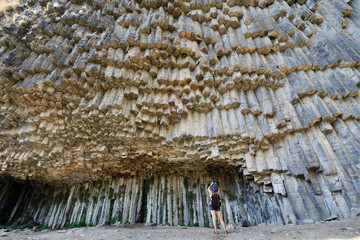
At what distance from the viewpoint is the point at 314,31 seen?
733 centimetres

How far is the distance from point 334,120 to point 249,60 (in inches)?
123

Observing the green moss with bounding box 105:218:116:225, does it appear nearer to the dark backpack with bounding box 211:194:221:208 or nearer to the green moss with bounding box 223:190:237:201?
the green moss with bounding box 223:190:237:201

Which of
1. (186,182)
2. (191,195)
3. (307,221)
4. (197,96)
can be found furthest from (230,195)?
(197,96)

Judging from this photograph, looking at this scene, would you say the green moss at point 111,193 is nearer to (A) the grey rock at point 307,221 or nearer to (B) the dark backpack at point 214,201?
(B) the dark backpack at point 214,201

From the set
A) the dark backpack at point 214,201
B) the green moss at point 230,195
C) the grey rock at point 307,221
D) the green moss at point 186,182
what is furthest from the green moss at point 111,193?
the grey rock at point 307,221

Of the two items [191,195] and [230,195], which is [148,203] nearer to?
[191,195]

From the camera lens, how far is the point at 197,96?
6.86 meters

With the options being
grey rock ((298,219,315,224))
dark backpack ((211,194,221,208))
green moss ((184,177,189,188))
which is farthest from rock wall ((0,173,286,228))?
dark backpack ((211,194,221,208))

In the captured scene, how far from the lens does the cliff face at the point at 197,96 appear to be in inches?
236

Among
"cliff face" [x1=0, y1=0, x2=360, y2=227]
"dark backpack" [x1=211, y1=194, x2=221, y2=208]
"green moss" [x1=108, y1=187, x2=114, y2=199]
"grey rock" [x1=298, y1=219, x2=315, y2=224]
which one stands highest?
"cliff face" [x1=0, y1=0, x2=360, y2=227]

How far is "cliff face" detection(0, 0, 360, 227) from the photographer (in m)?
5.99

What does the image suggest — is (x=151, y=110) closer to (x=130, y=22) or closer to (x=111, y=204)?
(x=130, y=22)

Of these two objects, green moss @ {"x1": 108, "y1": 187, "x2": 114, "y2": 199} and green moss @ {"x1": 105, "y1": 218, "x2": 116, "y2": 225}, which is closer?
green moss @ {"x1": 105, "y1": 218, "x2": 116, "y2": 225}

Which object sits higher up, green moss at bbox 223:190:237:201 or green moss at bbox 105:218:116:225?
green moss at bbox 223:190:237:201
